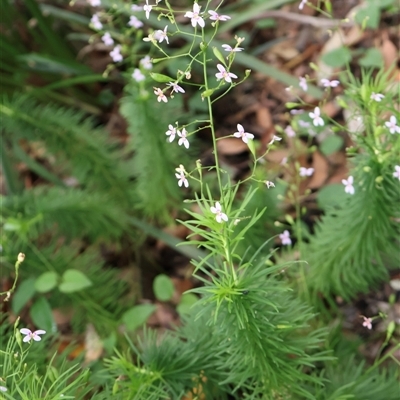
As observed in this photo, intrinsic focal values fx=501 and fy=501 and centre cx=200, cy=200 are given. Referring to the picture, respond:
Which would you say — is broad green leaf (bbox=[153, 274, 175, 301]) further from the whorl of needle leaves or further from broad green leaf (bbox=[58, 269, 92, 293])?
the whorl of needle leaves

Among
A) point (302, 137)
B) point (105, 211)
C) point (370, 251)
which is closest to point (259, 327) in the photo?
point (370, 251)

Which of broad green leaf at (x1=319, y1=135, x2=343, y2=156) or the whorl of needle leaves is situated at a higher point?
the whorl of needle leaves

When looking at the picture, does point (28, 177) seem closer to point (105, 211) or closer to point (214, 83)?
point (105, 211)

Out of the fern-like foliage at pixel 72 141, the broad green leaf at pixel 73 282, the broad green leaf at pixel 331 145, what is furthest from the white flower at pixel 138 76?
the broad green leaf at pixel 331 145

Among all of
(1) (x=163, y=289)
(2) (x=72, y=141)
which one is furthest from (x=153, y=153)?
(1) (x=163, y=289)

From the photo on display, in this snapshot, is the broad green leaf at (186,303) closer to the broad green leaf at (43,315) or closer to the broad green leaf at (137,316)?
the broad green leaf at (137,316)

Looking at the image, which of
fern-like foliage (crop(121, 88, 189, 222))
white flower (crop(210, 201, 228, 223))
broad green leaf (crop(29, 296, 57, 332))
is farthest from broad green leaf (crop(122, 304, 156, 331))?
white flower (crop(210, 201, 228, 223))
